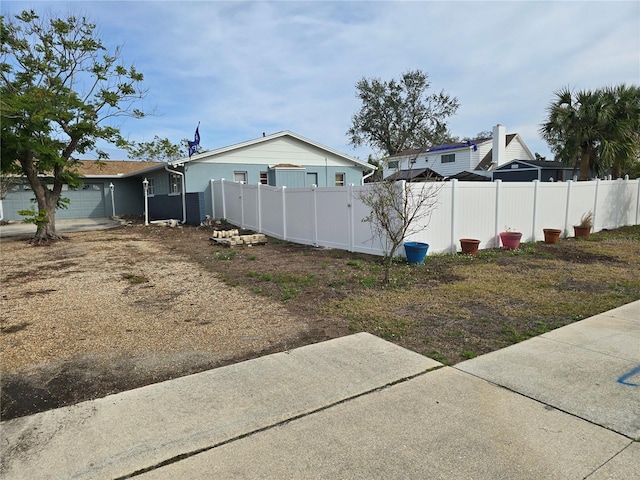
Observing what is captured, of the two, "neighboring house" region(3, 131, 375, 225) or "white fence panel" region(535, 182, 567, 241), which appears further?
"neighboring house" region(3, 131, 375, 225)

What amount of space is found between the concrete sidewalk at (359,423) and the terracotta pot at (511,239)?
281 inches

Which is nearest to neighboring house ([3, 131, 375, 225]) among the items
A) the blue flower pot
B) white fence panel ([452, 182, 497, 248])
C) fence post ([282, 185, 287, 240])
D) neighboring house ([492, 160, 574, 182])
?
fence post ([282, 185, 287, 240])

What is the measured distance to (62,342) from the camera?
15.5 feet

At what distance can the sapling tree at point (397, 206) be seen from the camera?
8672 mm

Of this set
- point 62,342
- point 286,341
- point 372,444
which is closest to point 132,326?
point 62,342

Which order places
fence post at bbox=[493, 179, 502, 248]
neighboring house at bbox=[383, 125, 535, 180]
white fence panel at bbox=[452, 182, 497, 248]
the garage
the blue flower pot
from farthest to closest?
neighboring house at bbox=[383, 125, 535, 180]
the garage
fence post at bbox=[493, 179, 502, 248]
white fence panel at bbox=[452, 182, 497, 248]
the blue flower pot

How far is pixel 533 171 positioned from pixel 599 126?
16.6m

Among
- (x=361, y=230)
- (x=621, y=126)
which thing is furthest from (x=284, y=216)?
(x=621, y=126)

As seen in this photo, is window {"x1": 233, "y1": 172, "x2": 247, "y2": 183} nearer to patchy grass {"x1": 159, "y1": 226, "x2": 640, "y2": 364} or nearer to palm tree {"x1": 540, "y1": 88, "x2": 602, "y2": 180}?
patchy grass {"x1": 159, "y1": 226, "x2": 640, "y2": 364}

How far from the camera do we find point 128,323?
541 cm

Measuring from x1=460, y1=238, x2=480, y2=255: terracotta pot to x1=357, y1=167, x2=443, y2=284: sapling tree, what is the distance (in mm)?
1174

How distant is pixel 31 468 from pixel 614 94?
64.7 feet

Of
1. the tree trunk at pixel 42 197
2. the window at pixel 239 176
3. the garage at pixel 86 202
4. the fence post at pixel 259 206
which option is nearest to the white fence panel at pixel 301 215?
the fence post at pixel 259 206

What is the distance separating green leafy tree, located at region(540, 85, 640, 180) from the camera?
1519cm
